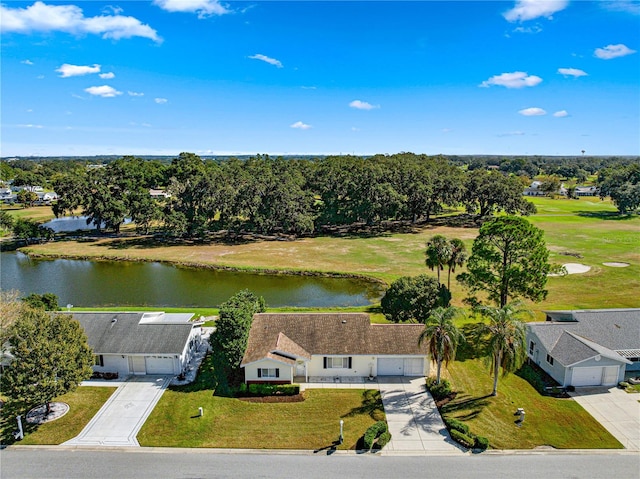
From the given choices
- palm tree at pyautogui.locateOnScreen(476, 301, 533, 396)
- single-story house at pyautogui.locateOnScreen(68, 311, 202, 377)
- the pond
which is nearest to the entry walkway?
palm tree at pyautogui.locateOnScreen(476, 301, 533, 396)

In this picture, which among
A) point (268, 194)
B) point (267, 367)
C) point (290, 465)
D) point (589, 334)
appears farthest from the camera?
point (268, 194)

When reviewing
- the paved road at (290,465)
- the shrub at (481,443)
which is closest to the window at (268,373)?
the paved road at (290,465)

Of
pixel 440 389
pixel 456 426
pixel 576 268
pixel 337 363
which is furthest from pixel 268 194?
pixel 456 426

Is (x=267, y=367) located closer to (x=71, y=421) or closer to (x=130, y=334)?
(x=130, y=334)

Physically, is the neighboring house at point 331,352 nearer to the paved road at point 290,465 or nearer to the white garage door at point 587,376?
the paved road at point 290,465

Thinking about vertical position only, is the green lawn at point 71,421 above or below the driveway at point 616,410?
below

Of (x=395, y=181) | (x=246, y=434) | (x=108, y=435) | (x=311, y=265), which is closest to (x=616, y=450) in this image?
(x=246, y=434)

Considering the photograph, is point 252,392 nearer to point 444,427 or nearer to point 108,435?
point 108,435
